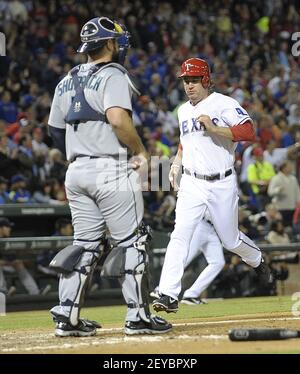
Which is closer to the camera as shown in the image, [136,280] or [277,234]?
[136,280]

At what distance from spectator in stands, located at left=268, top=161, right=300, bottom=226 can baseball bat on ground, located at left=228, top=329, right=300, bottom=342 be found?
9238mm

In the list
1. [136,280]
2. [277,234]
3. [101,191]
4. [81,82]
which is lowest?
[277,234]

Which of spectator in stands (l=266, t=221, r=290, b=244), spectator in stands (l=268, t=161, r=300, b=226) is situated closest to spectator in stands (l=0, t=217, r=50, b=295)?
spectator in stands (l=266, t=221, r=290, b=244)

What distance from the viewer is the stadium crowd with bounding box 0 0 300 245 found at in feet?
Answer: 46.0

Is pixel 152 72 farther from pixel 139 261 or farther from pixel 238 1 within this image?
pixel 139 261

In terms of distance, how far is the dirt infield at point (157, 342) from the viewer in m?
5.91

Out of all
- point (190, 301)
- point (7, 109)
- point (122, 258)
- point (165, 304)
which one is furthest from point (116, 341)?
point (7, 109)

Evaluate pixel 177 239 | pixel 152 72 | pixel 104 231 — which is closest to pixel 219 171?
pixel 177 239

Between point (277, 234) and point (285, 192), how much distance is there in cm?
138

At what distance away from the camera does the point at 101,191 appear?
6680mm

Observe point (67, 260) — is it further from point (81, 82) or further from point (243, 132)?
point (243, 132)

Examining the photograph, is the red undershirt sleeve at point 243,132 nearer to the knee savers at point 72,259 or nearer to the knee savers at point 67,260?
the knee savers at point 72,259

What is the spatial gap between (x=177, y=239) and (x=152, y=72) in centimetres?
1213

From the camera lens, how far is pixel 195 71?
803 cm
